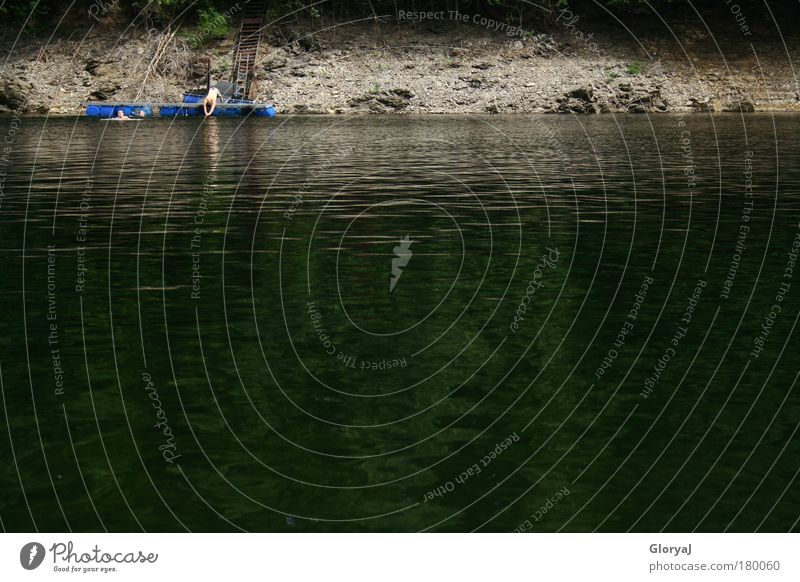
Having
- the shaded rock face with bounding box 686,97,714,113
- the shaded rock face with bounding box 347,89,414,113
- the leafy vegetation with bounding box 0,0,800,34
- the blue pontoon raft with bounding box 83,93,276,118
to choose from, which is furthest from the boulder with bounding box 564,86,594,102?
the blue pontoon raft with bounding box 83,93,276,118

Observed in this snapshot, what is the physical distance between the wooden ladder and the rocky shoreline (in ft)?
3.65

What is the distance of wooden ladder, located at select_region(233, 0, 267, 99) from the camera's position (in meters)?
109

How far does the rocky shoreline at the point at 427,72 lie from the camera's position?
105500 mm

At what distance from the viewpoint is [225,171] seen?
47.8 meters

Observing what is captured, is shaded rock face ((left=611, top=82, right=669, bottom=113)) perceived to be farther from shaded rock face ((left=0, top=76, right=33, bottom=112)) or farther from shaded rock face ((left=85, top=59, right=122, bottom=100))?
shaded rock face ((left=0, top=76, right=33, bottom=112))

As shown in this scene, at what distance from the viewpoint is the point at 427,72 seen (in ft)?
354

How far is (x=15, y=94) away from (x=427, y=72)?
138 feet

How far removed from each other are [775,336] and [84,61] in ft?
348

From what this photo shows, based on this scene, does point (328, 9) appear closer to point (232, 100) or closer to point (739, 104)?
point (232, 100)

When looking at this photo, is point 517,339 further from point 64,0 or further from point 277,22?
point 64,0

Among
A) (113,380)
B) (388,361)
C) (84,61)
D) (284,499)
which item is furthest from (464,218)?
(84,61)

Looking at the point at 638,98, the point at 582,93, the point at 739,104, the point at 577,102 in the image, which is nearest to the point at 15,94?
the point at 577,102

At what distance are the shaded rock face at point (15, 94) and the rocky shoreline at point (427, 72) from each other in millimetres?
130

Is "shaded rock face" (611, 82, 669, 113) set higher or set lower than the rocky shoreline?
lower
